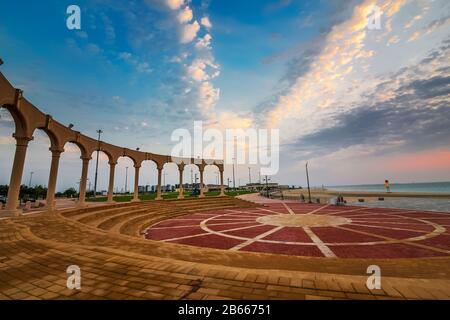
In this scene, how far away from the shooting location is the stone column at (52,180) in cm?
1423

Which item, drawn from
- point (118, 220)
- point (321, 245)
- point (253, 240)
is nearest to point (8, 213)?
point (118, 220)

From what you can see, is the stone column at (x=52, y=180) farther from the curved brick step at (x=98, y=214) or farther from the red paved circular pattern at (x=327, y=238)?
the red paved circular pattern at (x=327, y=238)

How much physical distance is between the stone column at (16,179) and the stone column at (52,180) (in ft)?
9.48

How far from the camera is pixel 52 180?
14422 mm

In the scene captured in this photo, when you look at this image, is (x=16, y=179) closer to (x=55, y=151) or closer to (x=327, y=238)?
(x=55, y=151)

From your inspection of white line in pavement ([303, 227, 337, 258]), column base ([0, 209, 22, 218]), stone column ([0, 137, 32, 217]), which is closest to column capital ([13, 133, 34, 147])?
stone column ([0, 137, 32, 217])

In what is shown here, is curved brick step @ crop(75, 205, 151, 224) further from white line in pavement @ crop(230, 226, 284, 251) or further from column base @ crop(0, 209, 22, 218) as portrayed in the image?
white line in pavement @ crop(230, 226, 284, 251)

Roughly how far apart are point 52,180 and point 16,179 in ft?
10.7

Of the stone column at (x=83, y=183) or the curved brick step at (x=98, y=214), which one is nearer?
the curved brick step at (x=98, y=214)

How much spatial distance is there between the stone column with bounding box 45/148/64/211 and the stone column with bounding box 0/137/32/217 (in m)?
2.89

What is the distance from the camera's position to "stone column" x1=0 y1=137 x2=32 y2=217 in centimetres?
1105

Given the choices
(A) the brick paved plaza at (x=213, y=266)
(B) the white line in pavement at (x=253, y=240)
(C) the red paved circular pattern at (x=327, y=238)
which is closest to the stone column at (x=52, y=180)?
(A) the brick paved plaza at (x=213, y=266)
